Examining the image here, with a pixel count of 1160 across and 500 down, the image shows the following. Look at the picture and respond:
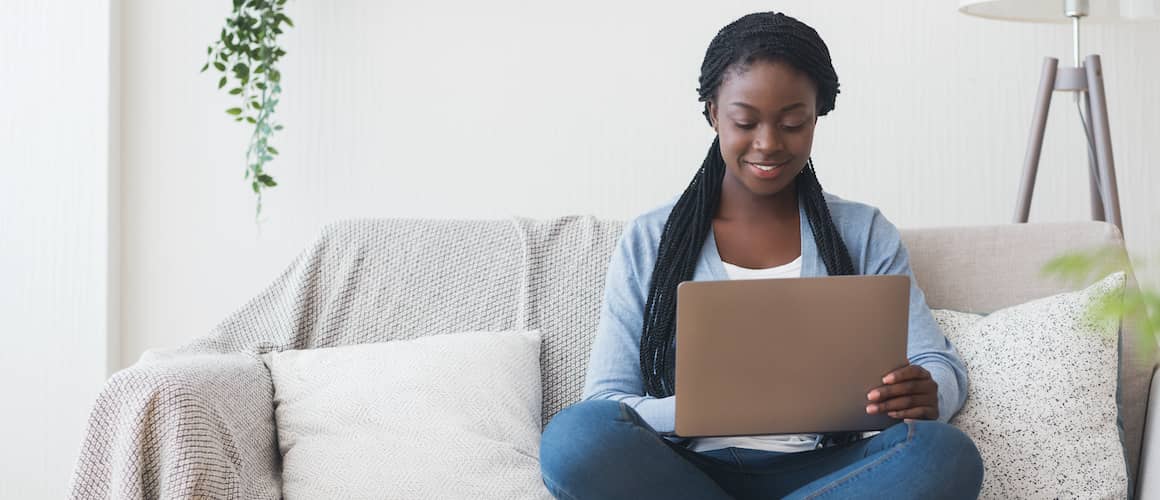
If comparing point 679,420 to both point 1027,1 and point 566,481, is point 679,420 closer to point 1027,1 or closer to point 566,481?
point 566,481

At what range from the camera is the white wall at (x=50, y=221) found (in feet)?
7.77

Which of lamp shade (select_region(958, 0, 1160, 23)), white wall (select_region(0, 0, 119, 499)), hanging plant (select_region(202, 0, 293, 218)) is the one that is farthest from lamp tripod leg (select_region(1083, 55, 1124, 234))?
white wall (select_region(0, 0, 119, 499))

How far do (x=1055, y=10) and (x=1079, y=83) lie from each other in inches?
6.0

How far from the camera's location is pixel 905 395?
1333 millimetres

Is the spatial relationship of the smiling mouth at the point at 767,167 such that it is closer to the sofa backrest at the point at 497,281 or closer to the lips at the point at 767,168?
the lips at the point at 767,168

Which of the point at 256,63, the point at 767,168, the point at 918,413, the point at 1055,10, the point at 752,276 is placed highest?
the point at 1055,10

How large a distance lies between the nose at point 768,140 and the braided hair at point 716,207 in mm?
98

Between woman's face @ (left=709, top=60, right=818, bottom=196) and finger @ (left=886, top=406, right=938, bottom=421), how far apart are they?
0.40 metres

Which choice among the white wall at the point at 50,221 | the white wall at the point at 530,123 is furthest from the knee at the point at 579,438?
the white wall at the point at 50,221

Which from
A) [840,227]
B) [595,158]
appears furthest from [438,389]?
[595,158]

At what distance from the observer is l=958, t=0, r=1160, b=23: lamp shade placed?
2097 millimetres

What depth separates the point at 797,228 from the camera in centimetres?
172

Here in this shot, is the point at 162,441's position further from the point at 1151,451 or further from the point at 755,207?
the point at 1151,451

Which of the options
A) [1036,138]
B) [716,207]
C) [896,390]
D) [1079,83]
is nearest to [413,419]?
[716,207]
